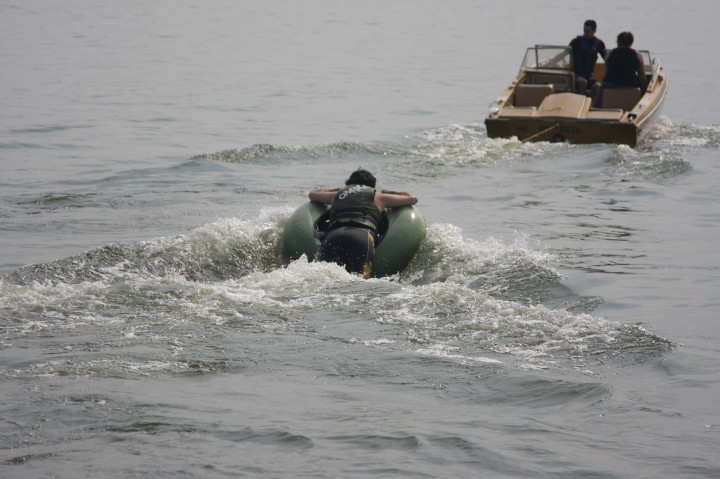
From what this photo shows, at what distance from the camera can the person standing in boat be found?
17125mm

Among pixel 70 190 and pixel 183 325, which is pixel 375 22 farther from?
pixel 183 325

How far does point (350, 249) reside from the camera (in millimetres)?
9141

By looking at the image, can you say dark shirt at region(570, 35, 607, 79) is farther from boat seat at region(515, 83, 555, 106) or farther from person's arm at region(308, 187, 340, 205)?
person's arm at region(308, 187, 340, 205)

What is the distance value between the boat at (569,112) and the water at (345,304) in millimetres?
277

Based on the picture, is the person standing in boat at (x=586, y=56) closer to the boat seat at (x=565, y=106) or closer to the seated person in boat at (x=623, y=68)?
the seated person in boat at (x=623, y=68)

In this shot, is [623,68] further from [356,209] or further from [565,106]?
[356,209]

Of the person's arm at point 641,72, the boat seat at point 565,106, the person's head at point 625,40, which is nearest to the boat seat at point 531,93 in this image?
the boat seat at point 565,106

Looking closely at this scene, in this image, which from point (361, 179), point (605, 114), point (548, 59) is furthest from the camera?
point (548, 59)

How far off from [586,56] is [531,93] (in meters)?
1.31

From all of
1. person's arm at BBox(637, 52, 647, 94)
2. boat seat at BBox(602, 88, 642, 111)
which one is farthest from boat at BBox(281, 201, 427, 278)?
person's arm at BBox(637, 52, 647, 94)

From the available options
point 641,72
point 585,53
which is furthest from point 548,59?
point 641,72

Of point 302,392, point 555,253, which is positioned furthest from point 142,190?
point 302,392

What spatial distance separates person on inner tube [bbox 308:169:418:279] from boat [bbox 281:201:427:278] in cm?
11

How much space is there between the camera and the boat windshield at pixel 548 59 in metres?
17.7
